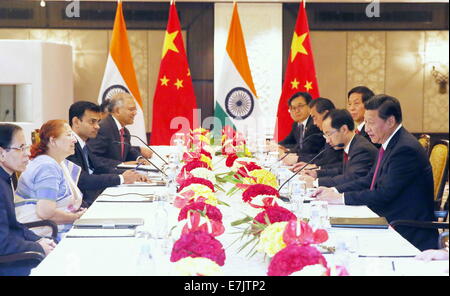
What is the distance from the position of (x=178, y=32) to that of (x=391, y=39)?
3.65 meters

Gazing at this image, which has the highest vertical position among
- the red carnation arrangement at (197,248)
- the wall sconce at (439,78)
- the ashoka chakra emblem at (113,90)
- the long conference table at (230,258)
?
the wall sconce at (439,78)

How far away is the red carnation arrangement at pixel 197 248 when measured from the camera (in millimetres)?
1915

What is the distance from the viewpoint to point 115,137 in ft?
18.8

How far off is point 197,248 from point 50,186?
1880 mm

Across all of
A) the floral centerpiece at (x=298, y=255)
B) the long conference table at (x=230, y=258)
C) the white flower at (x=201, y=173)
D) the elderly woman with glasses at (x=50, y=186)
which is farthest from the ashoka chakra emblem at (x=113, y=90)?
the floral centerpiece at (x=298, y=255)

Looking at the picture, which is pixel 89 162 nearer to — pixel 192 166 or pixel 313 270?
pixel 192 166

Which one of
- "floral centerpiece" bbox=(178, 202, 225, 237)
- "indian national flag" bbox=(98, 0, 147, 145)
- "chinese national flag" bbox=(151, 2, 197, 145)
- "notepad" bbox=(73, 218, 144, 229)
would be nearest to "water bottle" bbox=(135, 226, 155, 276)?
"floral centerpiece" bbox=(178, 202, 225, 237)

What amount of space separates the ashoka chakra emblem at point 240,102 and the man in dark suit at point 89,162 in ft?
12.6

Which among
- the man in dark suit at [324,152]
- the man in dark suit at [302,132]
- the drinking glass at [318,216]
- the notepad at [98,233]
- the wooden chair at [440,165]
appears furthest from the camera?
the man in dark suit at [302,132]

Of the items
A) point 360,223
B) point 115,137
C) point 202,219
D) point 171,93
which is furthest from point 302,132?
point 202,219

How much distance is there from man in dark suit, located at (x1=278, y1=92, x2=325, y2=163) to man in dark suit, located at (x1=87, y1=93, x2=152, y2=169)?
1386 mm

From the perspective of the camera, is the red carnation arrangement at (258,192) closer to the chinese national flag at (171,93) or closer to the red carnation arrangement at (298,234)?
the red carnation arrangement at (298,234)

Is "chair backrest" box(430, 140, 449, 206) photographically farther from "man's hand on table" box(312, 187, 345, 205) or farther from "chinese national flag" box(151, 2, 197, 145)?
"chinese national flag" box(151, 2, 197, 145)
